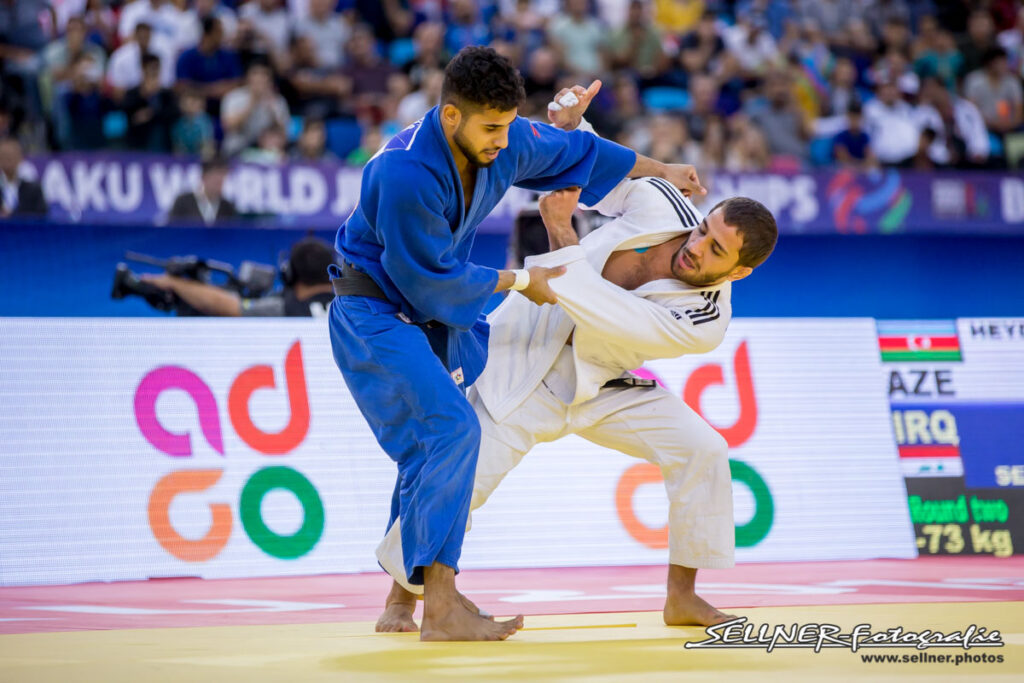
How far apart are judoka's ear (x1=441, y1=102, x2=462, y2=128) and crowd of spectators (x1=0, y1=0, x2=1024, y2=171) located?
575cm

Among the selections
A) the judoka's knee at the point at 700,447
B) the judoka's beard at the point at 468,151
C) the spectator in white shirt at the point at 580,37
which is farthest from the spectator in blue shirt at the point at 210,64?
the judoka's knee at the point at 700,447

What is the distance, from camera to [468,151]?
11.8 ft

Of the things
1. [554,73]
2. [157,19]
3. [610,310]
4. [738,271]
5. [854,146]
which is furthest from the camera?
[854,146]

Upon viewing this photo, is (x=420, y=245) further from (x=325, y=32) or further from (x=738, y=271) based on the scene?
(x=325, y=32)

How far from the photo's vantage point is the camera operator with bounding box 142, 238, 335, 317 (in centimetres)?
712

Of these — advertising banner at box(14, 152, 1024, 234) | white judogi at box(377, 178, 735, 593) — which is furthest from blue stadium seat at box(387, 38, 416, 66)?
white judogi at box(377, 178, 735, 593)

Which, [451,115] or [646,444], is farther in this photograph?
[646,444]

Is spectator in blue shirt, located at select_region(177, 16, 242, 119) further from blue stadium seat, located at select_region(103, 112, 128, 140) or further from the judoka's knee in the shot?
the judoka's knee

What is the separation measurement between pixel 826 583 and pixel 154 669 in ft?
9.96

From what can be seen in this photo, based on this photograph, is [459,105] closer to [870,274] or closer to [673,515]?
[673,515]

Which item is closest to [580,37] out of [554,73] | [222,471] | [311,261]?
[554,73]

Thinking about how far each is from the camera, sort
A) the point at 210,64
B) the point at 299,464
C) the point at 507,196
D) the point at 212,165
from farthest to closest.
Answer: the point at 210,64 → the point at 507,196 → the point at 212,165 → the point at 299,464

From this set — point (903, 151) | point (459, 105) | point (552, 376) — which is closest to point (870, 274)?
point (903, 151)

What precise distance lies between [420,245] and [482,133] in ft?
1.23
